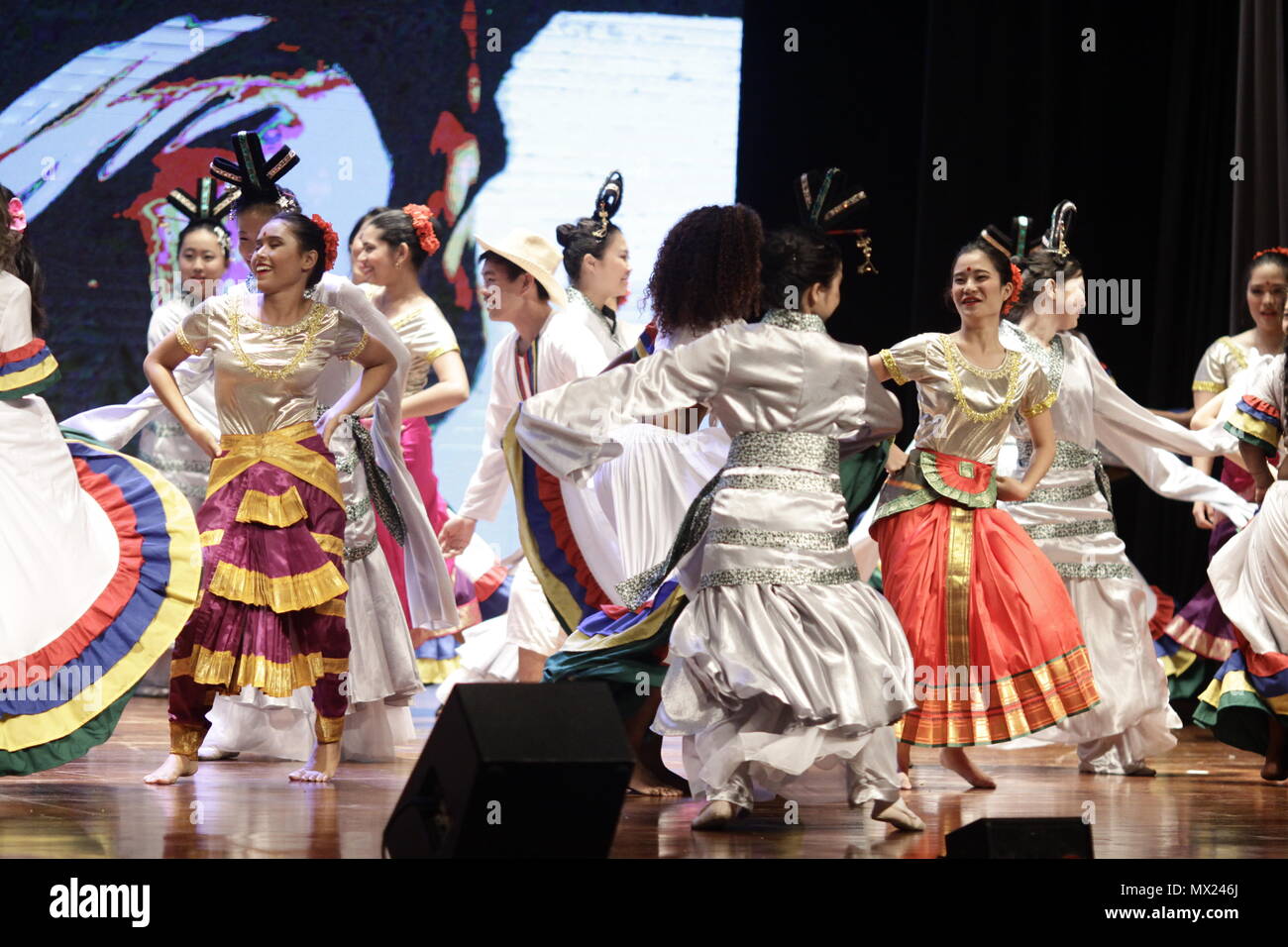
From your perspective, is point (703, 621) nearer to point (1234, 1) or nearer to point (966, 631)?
point (966, 631)

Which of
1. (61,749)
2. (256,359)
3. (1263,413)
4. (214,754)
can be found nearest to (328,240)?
(256,359)

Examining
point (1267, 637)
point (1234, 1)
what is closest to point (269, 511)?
point (1267, 637)

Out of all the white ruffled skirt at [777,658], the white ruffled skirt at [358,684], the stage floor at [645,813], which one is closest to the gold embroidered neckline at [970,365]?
the white ruffled skirt at [777,658]

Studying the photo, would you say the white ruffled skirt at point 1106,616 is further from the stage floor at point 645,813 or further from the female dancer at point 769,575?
the female dancer at point 769,575

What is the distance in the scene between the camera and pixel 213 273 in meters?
5.90

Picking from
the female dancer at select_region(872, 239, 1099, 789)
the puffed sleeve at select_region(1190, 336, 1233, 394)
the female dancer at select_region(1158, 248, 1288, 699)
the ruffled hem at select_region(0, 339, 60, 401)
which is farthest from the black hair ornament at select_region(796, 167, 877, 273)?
the puffed sleeve at select_region(1190, 336, 1233, 394)

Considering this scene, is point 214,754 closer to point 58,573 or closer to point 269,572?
point 269,572

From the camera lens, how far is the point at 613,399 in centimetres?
382

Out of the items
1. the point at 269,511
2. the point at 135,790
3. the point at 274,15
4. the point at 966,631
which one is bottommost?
the point at 135,790

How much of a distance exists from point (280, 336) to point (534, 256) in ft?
4.31

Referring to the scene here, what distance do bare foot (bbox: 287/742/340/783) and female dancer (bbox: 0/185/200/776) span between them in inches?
23.9

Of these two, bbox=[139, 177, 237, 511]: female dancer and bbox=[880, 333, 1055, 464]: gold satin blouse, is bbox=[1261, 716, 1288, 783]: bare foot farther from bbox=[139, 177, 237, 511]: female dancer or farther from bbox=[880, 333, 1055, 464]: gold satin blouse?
bbox=[139, 177, 237, 511]: female dancer

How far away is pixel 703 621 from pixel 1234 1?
477 cm

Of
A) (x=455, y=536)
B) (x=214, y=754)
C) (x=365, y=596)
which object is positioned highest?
(x=455, y=536)
